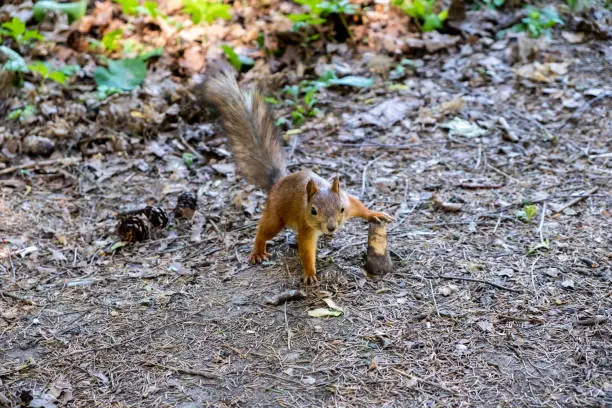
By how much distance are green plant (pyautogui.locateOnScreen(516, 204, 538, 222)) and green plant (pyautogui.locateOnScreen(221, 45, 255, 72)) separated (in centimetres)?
324

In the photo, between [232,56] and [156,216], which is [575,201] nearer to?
[156,216]

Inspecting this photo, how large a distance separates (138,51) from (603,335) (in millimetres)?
5064

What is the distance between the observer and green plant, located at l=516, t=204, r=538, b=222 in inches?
139

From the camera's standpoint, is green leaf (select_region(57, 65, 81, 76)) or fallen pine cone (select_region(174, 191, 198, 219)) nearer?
fallen pine cone (select_region(174, 191, 198, 219))

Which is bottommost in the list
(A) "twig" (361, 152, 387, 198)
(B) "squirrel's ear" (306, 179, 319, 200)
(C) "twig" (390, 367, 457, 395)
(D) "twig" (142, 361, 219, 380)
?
(A) "twig" (361, 152, 387, 198)

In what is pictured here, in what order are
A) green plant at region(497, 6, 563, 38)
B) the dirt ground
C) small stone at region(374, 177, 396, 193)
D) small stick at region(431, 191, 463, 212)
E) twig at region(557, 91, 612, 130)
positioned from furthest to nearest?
green plant at region(497, 6, 563, 38), twig at region(557, 91, 612, 130), small stone at region(374, 177, 396, 193), small stick at region(431, 191, 463, 212), the dirt ground

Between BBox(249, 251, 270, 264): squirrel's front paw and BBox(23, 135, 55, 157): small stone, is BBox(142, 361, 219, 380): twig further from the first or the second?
BBox(23, 135, 55, 157): small stone

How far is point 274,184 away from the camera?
3.63 m

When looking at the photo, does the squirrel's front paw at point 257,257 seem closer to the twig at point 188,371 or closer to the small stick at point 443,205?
the twig at point 188,371

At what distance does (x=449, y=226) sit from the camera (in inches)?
141

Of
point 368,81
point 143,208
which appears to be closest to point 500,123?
point 368,81

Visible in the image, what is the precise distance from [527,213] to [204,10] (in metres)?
4.17

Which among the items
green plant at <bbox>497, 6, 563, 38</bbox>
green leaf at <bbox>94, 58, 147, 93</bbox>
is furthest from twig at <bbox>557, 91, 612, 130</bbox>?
green leaf at <bbox>94, 58, 147, 93</bbox>

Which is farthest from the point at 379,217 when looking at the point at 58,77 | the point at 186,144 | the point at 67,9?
the point at 67,9
